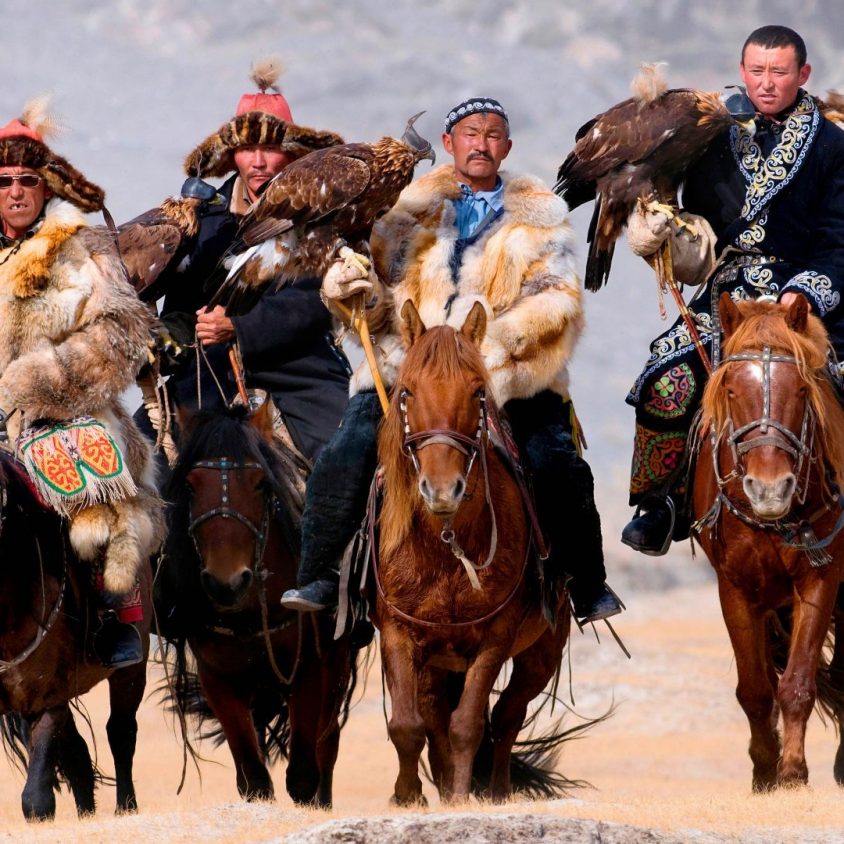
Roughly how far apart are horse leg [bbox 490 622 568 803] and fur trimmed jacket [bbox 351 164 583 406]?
1.29 m

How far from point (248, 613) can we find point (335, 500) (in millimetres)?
1378

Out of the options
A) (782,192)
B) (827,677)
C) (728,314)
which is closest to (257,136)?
(782,192)

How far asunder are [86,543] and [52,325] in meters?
0.92

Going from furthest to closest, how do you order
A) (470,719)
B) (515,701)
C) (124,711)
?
1. (124,711)
2. (515,701)
3. (470,719)

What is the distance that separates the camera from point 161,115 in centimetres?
3738

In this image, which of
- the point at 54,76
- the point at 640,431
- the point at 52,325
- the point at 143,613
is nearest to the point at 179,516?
the point at 143,613

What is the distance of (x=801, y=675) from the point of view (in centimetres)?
815

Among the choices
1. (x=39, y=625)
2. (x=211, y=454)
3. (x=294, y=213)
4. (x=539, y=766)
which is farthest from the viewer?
(x=539, y=766)

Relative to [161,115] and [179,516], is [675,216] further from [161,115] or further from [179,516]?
[161,115]

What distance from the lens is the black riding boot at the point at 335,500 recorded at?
27.8 feet

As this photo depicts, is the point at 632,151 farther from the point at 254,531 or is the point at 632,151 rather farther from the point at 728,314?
the point at 254,531

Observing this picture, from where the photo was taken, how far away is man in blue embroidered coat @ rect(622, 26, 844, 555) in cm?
914

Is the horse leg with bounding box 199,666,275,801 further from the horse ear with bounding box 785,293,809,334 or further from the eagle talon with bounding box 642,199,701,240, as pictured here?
the horse ear with bounding box 785,293,809,334

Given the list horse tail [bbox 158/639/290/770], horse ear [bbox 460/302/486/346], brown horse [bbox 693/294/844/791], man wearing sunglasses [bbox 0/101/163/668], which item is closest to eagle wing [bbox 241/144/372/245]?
man wearing sunglasses [bbox 0/101/163/668]
